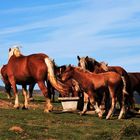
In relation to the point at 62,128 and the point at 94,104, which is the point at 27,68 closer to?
the point at 94,104

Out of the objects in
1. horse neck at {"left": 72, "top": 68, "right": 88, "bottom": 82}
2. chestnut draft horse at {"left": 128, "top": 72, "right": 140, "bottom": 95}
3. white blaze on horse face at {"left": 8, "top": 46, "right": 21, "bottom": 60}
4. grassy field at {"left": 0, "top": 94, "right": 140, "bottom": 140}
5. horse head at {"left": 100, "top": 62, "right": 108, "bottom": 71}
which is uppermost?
white blaze on horse face at {"left": 8, "top": 46, "right": 21, "bottom": 60}

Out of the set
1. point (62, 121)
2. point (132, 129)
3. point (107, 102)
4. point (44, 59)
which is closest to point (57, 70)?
point (44, 59)

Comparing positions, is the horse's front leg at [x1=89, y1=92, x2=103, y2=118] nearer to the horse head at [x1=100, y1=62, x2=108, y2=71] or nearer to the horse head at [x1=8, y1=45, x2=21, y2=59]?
the horse head at [x1=100, y1=62, x2=108, y2=71]

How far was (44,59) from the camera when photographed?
19859 mm

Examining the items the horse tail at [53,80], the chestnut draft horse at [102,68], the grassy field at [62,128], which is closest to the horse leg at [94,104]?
the grassy field at [62,128]

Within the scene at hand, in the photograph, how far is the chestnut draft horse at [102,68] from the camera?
20.9m

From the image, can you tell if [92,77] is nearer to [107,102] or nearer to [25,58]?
[107,102]

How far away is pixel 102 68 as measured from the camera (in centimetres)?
2131

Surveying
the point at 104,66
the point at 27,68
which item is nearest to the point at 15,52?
the point at 27,68

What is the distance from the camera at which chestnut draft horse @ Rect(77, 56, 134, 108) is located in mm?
20875

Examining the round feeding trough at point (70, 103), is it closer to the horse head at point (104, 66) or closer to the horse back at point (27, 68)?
the horse head at point (104, 66)

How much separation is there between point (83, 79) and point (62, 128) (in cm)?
430

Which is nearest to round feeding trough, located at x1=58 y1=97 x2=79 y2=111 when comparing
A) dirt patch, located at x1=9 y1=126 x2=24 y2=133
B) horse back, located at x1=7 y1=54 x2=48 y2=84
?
horse back, located at x1=7 y1=54 x2=48 y2=84

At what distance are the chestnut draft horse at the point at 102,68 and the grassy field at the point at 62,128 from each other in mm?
2371
